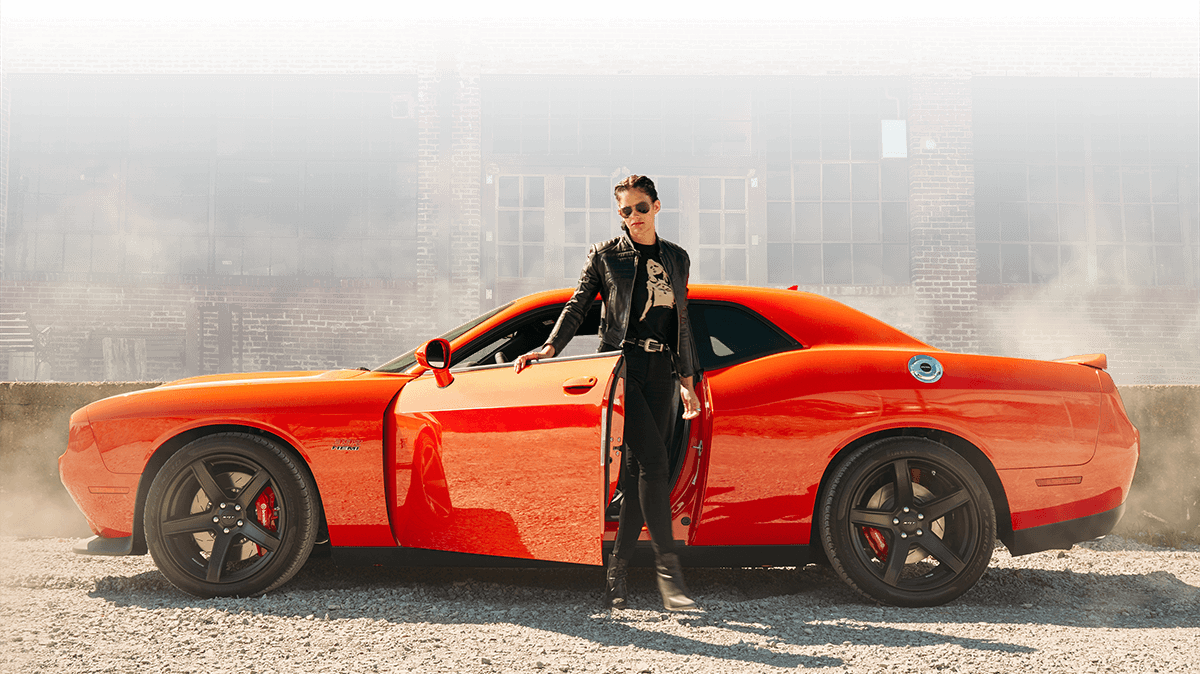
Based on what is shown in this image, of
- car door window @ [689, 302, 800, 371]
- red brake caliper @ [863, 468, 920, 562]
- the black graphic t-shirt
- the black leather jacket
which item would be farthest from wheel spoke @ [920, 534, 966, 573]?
the black graphic t-shirt

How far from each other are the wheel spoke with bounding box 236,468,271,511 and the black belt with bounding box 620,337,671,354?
5.64 ft

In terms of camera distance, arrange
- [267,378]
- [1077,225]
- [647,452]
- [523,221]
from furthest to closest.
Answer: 1. [1077,225]
2. [523,221]
3. [267,378]
4. [647,452]

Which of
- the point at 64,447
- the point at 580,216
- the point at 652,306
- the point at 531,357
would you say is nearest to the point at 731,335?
the point at 652,306

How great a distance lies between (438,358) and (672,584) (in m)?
1.37

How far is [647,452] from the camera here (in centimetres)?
341

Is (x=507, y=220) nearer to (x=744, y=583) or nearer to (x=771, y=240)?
(x=771, y=240)

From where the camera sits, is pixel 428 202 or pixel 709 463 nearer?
pixel 709 463

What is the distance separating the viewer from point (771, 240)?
11883 millimetres

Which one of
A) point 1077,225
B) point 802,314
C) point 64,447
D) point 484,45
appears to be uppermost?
point 484,45

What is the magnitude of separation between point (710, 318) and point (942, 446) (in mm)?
1154

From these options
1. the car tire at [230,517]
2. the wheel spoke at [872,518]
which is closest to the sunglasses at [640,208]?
the wheel spoke at [872,518]

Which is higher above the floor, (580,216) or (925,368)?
(580,216)

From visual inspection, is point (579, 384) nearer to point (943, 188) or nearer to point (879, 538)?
point (879, 538)

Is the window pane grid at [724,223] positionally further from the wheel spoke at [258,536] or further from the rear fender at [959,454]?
the wheel spoke at [258,536]
